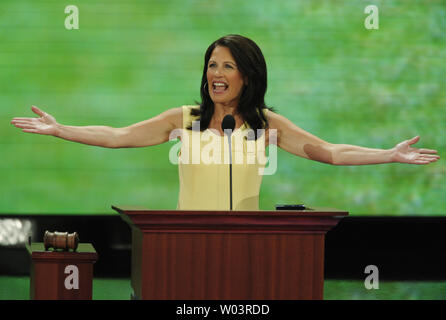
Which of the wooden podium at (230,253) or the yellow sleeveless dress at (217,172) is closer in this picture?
the wooden podium at (230,253)

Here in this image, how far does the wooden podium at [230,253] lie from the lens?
2680 millimetres

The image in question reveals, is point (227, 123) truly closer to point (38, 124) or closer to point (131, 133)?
point (131, 133)

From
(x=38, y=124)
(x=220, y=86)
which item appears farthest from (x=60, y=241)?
(x=220, y=86)

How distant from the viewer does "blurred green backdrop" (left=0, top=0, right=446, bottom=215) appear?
19.4ft

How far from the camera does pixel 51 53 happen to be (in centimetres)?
595

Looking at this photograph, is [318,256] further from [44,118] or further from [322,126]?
[322,126]

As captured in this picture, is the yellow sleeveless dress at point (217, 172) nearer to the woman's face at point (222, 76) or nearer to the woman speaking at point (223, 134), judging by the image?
the woman speaking at point (223, 134)

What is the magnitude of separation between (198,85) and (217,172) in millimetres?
2545

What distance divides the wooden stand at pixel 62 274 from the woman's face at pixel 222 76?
0.96 m

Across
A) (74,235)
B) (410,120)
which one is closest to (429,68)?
(410,120)

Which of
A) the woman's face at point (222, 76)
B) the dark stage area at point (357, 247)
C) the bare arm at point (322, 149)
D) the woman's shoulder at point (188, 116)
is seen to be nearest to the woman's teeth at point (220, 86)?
the woman's face at point (222, 76)
